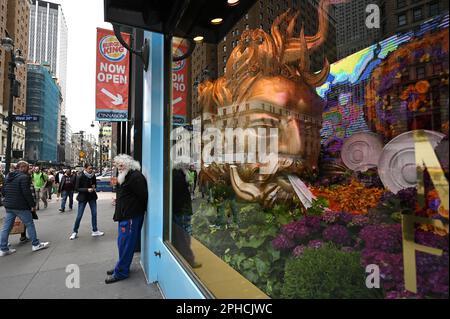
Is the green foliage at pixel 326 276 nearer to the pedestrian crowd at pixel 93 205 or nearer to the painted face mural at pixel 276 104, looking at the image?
the painted face mural at pixel 276 104

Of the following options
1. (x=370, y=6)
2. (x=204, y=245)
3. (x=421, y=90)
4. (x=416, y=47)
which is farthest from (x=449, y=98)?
(x=204, y=245)

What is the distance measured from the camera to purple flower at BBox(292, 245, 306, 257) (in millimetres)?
1915

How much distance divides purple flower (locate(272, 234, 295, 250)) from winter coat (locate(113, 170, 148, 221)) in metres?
2.46

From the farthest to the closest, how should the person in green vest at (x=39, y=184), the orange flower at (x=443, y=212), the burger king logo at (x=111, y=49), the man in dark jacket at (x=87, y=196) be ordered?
the person in green vest at (x=39, y=184) < the burger king logo at (x=111, y=49) < the man in dark jacket at (x=87, y=196) < the orange flower at (x=443, y=212)

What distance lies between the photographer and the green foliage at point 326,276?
1548 mm

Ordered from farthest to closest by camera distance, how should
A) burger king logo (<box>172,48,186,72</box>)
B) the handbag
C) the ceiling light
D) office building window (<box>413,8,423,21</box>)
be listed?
the handbag
burger king logo (<box>172,48,186,72</box>)
the ceiling light
office building window (<box>413,8,423,21</box>)

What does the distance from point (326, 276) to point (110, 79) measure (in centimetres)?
717

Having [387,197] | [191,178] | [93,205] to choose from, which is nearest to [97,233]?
[93,205]

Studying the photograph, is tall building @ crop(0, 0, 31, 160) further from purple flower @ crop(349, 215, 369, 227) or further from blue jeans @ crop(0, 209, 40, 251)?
purple flower @ crop(349, 215, 369, 227)

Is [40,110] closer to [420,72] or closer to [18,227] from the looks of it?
[18,227]

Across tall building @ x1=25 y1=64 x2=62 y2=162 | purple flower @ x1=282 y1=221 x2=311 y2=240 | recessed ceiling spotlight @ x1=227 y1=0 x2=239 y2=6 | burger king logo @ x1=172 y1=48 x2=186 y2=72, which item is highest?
tall building @ x1=25 y1=64 x2=62 y2=162

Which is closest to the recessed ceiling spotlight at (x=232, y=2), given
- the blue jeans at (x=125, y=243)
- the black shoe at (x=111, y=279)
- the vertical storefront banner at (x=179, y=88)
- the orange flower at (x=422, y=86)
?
the vertical storefront banner at (x=179, y=88)

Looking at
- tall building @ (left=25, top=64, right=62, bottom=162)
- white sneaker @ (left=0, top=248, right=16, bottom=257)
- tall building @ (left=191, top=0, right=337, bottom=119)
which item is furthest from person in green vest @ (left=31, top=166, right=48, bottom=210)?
tall building @ (left=25, top=64, right=62, bottom=162)

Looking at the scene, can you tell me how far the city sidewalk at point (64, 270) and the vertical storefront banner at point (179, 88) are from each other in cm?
237
